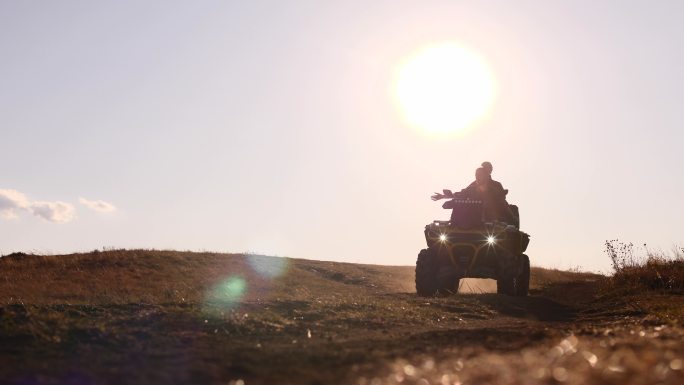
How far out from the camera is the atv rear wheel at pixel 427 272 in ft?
53.1

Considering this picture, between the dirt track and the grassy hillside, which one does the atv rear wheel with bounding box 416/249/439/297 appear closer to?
the dirt track

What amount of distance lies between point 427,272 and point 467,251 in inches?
40.3

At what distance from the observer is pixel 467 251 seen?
15.9 m

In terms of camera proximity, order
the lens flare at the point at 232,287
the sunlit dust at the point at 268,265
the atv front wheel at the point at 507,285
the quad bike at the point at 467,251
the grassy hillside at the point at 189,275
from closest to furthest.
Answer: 1. the quad bike at the point at 467,251
2. the atv front wheel at the point at 507,285
3. the lens flare at the point at 232,287
4. the grassy hillside at the point at 189,275
5. the sunlit dust at the point at 268,265

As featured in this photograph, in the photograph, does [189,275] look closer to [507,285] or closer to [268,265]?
[268,265]

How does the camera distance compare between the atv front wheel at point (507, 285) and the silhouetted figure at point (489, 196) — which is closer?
the atv front wheel at point (507, 285)

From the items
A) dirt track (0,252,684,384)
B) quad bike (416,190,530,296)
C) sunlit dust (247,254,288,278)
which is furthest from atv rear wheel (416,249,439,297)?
sunlit dust (247,254,288,278)

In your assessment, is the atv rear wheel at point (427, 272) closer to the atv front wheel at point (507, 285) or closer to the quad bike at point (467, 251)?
the quad bike at point (467, 251)

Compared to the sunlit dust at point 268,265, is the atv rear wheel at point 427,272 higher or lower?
lower

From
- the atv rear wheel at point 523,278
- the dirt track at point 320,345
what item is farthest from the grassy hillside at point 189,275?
the dirt track at point 320,345

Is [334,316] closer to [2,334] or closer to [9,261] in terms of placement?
[2,334]

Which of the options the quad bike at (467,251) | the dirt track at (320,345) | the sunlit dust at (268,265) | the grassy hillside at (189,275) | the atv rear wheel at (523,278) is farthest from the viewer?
the sunlit dust at (268,265)

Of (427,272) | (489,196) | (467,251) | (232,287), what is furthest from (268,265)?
(467,251)

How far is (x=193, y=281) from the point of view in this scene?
72.7ft
